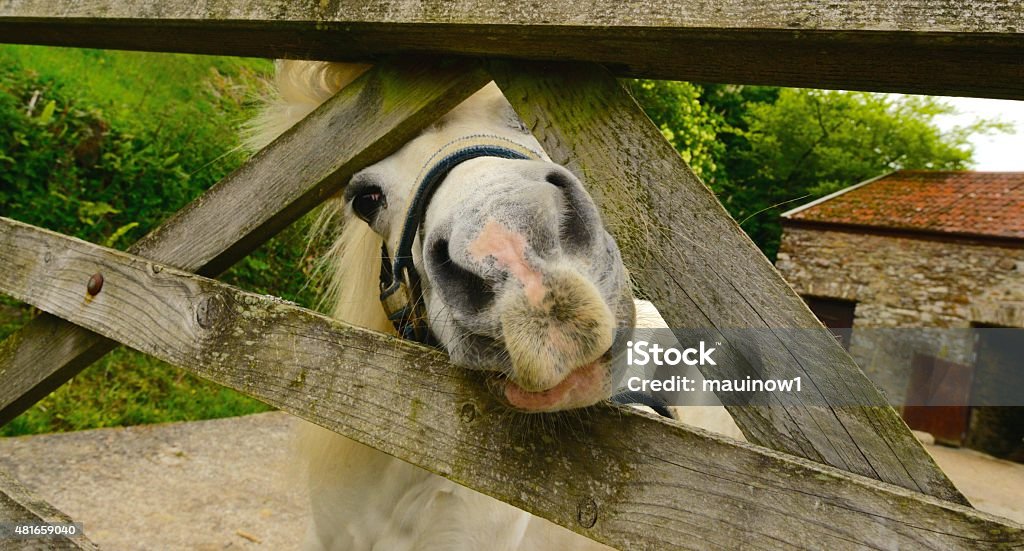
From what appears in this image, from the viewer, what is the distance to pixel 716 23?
0.80 m

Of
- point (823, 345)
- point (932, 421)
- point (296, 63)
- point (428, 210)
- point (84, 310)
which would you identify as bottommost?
point (84, 310)

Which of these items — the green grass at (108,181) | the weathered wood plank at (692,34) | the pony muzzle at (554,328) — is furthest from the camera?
the green grass at (108,181)

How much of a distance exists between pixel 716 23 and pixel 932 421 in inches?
Answer: 570

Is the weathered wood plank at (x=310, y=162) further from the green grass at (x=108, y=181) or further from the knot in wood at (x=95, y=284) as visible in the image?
the green grass at (x=108, y=181)

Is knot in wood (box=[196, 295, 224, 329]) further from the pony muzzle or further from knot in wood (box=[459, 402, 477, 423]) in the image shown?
the pony muzzle

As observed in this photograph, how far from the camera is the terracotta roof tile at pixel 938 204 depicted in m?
12.2

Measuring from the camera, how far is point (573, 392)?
0.87m

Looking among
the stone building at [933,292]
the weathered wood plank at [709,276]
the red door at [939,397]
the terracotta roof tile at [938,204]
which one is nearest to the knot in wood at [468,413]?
the weathered wood plank at [709,276]

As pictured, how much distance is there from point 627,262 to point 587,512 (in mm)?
347

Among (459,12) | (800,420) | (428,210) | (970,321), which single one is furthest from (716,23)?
(970,321)

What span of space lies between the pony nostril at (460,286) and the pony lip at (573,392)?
127 millimetres

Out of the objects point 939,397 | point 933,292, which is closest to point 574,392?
point 933,292

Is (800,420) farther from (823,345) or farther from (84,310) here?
(84,310)

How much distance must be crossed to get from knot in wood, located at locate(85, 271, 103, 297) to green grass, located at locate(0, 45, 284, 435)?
10.9 feet
